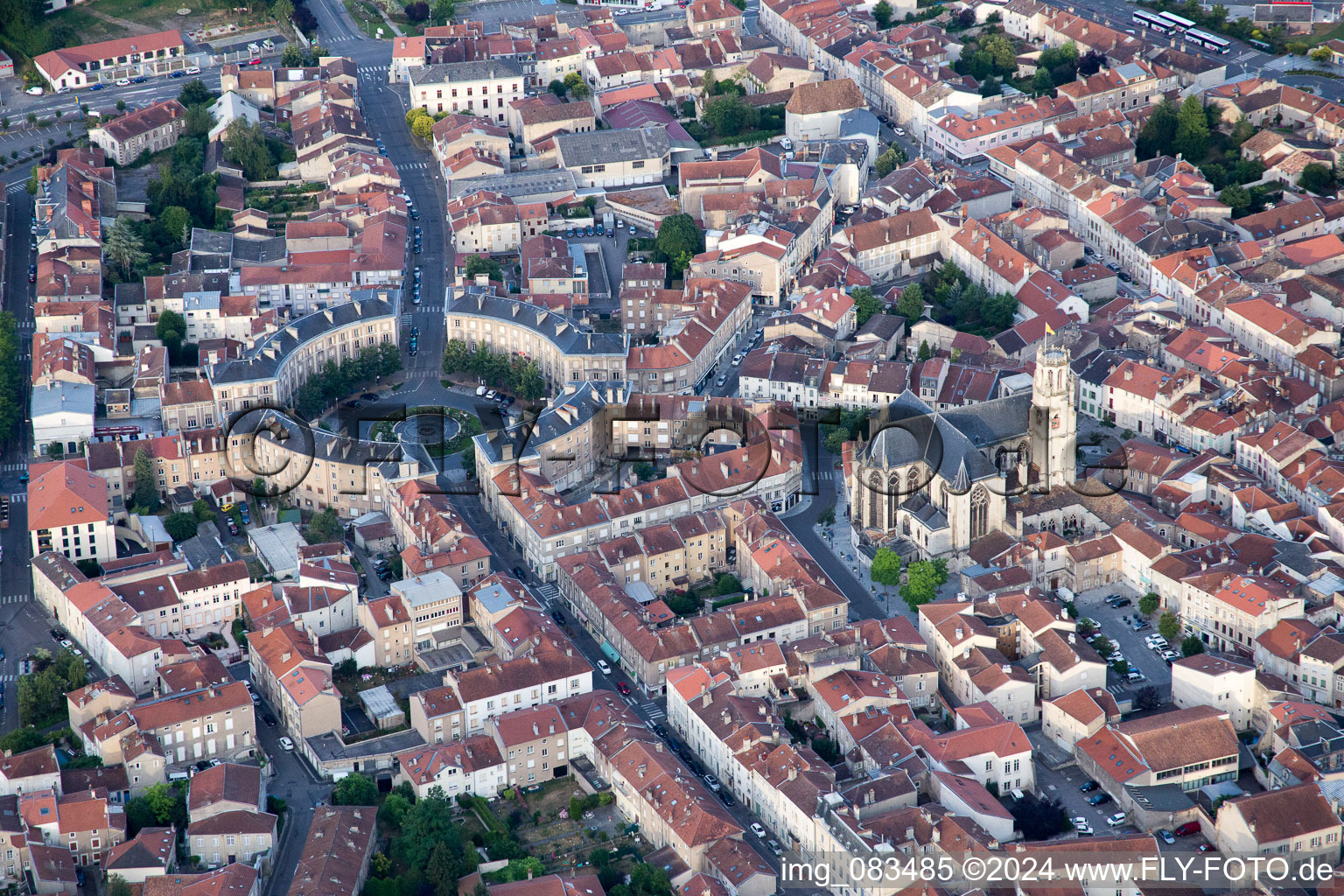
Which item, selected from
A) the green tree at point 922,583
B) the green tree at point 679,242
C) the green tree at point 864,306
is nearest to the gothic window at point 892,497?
the green tree at point 922,583

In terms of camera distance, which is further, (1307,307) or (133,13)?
(133,13)

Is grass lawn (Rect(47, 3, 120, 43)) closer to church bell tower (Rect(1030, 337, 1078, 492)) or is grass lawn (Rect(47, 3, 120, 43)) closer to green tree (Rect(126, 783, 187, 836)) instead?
church bell tower (Rect(1030, 337, 1078, 492))

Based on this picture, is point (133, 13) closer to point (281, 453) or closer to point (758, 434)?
point (281, 453)

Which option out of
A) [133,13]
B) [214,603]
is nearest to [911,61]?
[133,13]

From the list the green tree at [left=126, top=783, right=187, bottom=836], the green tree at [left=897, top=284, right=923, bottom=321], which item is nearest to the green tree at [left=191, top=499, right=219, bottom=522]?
the green tree at [left=126, top=783, right=187, bottom=836]

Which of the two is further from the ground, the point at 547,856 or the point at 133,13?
the point at 133,13

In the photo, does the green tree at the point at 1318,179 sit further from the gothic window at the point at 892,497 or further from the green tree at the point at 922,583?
the green tree at the point at 922,583

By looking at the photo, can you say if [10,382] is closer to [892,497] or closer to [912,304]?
[892,497]
